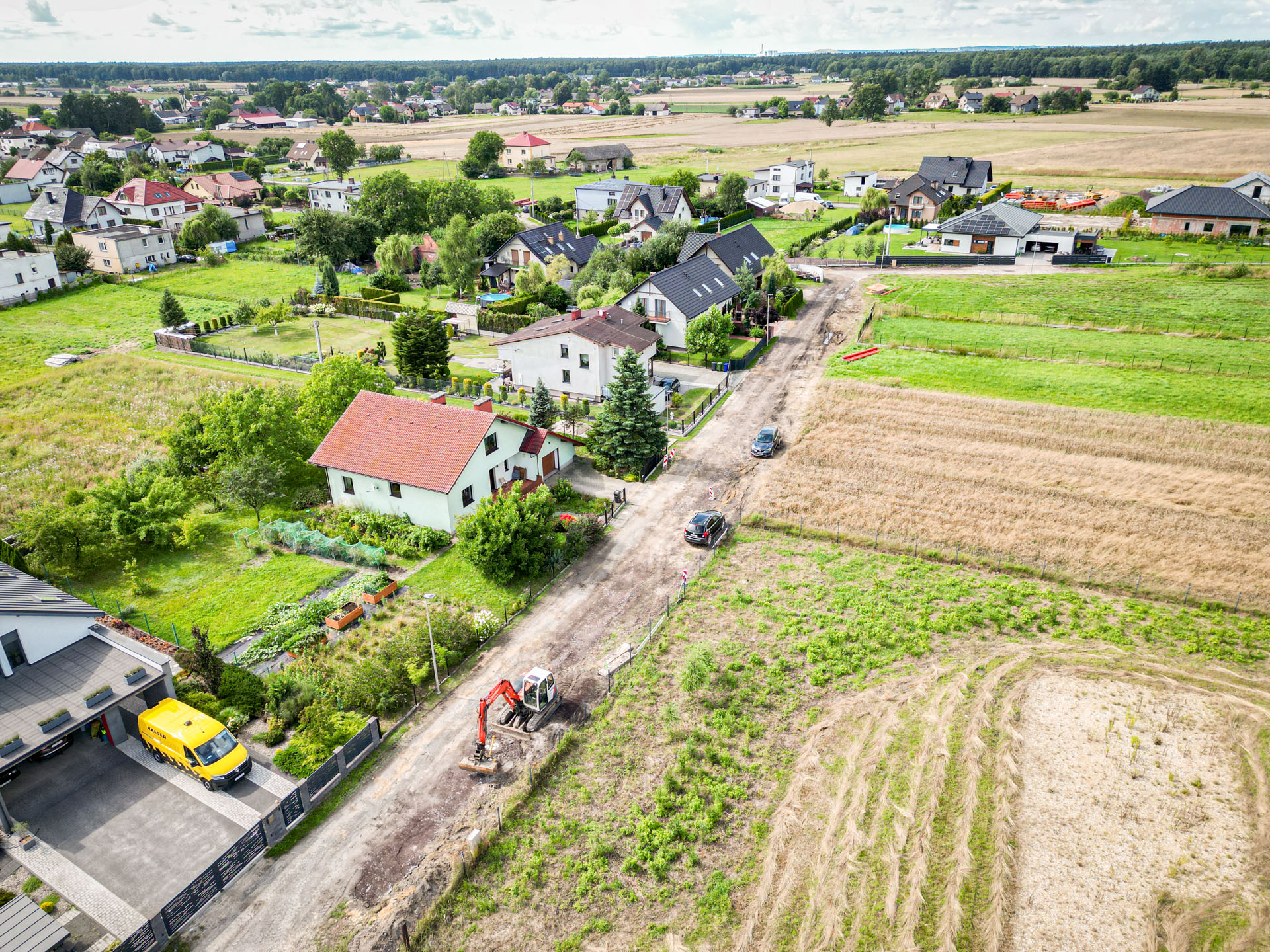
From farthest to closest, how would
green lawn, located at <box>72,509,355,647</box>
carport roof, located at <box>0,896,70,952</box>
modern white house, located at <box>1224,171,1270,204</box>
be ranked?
modern white house, located at <box>1224,171,1270,204</box>, green lawn, located at <box>72,509,355,647</box>, carport roof, located at <box>0,896,70,952</box>

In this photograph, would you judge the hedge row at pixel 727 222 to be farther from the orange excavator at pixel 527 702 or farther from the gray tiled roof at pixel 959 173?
the orange excavator at pixel 527 702

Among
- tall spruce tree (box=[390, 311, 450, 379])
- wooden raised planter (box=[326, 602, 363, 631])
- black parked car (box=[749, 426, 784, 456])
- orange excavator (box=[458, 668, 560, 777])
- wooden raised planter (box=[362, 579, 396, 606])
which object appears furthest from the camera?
tall spruce tree (box=[390, 311, 450, 379])

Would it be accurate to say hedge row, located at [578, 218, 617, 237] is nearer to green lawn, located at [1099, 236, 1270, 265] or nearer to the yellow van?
green lawn, located at [1099, 236, 1270, 265]

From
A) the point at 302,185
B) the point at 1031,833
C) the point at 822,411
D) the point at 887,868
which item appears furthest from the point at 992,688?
the point at 302,185

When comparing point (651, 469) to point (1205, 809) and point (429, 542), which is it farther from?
point (1205, 809)

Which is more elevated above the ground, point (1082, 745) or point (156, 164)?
point (156, 164)

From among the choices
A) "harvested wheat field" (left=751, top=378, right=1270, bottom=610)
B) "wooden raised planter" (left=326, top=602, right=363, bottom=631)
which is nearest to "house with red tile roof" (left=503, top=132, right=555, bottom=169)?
"harvested wheat field" (left=751, top=378, right=1270, bottom=610)
